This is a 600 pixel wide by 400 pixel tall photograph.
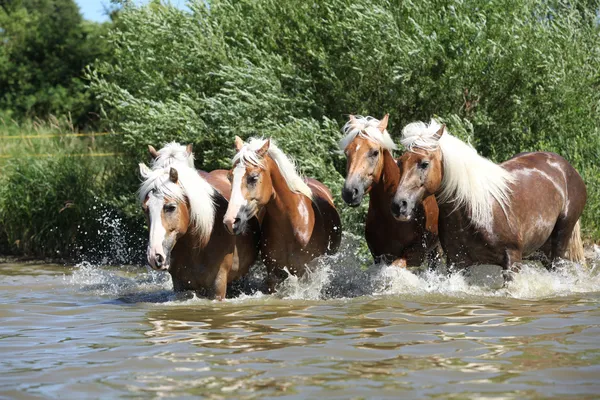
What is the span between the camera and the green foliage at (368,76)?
11289 mm

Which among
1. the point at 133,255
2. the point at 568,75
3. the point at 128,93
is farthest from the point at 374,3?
the point at 133,255

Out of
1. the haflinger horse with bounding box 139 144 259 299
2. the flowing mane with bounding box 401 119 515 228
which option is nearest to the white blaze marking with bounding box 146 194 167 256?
the haflinger horse with bounding box 139 144 259 299

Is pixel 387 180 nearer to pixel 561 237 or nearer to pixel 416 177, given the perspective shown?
pixel 416 177

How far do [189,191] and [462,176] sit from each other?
2226mm

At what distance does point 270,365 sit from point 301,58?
764 centimetres

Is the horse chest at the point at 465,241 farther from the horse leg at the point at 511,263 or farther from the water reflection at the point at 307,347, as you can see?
the water reflection at the point at 307,347

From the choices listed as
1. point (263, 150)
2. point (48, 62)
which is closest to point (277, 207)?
point (263, 150)

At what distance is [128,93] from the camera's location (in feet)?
40.5

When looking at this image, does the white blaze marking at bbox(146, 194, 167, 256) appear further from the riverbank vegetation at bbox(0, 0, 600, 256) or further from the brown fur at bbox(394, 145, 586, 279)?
the riverbank vegetation at bbox(0, 0, 600, 256)

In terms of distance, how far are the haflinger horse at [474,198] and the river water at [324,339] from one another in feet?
0.98

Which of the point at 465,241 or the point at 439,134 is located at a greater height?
the point at 439,134

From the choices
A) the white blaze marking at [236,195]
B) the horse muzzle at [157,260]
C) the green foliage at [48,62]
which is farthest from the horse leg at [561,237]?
the green foliage at [48,62]

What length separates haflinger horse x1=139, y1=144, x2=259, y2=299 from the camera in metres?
7.26

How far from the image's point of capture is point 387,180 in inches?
315
